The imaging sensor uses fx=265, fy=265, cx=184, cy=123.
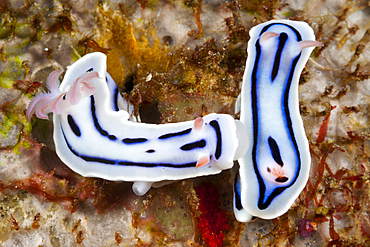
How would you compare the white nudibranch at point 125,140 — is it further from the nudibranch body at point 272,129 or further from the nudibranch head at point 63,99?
the nudibranch body at point 272,129

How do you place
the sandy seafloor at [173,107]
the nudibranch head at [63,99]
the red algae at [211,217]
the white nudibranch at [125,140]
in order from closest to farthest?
the white nudibranch at [125,140] < the nudibranch head at [63,99] < the sandy seafloor at [173,107] < the red algae at [211,217]

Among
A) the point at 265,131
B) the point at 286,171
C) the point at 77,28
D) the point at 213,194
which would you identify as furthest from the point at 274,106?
the point at 77,28

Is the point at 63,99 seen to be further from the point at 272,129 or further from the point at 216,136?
the point at 272,129

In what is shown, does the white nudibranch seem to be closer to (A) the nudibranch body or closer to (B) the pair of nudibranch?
(B) the pair of nudibranch

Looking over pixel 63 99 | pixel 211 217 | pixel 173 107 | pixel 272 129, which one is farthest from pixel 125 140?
pixel 272 129

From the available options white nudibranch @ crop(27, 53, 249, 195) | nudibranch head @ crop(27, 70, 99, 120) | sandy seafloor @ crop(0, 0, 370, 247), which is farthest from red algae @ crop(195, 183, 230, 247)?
nudibranch head @ crop(27, 70, 99, 120)

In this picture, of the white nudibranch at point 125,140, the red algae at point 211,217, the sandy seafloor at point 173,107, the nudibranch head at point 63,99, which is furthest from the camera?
the red algae at point 211,217

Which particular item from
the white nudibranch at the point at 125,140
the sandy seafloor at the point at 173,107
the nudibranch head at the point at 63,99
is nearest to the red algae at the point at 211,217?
the sandy seafloor at the point at 173,107

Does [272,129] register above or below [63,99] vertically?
below
